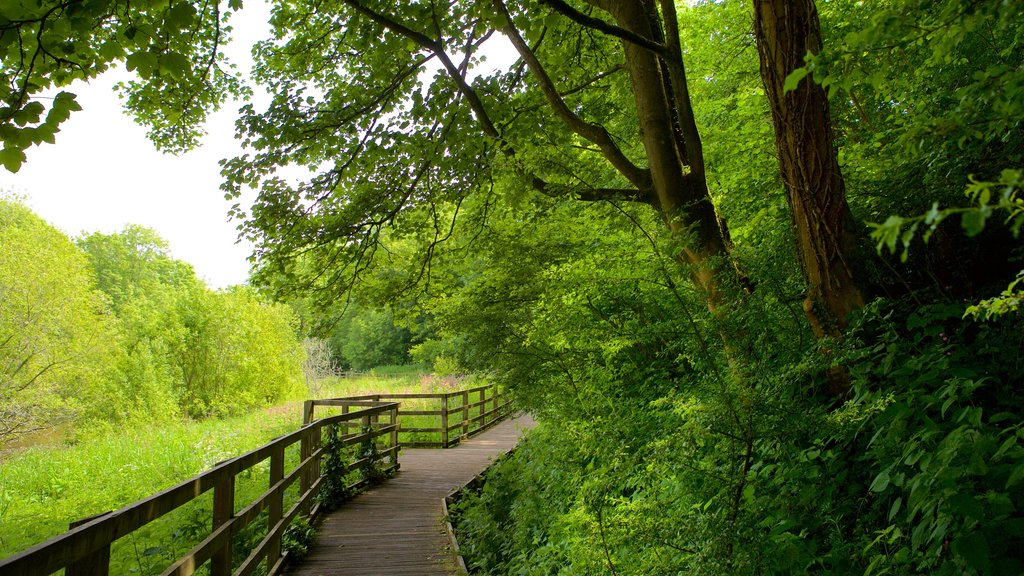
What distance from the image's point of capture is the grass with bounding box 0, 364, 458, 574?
624 cm

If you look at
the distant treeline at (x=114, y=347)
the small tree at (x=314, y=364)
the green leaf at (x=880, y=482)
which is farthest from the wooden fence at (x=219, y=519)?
the small tree at (x=314, y=364)

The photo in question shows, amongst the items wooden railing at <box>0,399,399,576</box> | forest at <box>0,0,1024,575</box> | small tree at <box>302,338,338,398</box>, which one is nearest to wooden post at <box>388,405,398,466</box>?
forest at <box>0,0,1024,575</box>

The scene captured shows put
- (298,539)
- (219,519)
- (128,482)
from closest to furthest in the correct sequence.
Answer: (219,519)
(298,539)
(128,482)

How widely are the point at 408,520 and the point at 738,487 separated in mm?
5206

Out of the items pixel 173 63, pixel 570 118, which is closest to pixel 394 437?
pixel 570 118

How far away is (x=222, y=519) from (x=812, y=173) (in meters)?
4.15

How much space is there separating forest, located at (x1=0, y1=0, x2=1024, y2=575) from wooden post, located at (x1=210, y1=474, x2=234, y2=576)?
211 centimetres

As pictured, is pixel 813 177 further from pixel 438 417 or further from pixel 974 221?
pixel 438 417

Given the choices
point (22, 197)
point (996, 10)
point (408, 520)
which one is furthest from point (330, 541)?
point (22, 197)

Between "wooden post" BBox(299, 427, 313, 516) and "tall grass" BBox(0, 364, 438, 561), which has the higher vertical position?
"wooden post" BBox(299, 427, 313, 516)

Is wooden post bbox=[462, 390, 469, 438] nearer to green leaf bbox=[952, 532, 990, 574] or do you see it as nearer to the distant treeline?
the distant treeline

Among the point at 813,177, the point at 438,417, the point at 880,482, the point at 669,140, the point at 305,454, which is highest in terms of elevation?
the point at 669,140

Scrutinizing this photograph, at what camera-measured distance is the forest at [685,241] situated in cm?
245

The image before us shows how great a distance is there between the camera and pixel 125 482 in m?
10.5
